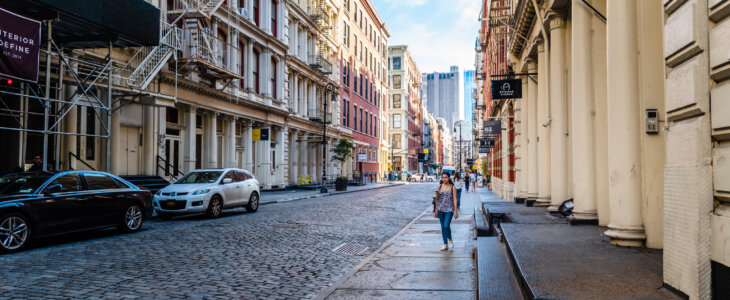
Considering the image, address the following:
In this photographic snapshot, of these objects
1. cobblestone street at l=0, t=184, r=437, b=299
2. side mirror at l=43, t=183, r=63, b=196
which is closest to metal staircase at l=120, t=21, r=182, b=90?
cobblestone street at l=0, t=184, r=437, b=299

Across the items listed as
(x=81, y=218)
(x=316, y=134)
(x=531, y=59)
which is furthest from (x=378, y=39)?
(x=81, y=218)

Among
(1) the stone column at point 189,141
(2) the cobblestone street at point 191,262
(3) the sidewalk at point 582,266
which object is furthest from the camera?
(1) the stone column at point 189,141

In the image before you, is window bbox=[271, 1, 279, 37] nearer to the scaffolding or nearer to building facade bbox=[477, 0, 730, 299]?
the scaffolding

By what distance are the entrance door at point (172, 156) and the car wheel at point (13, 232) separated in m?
13.6

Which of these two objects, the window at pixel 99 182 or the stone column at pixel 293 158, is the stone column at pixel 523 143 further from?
the stone column at pixel 293 158

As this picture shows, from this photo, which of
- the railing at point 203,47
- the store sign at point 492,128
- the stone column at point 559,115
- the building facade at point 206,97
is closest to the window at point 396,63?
the building facade at point 206,97

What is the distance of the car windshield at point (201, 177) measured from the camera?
16.9 m

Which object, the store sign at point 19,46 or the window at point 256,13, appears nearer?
the store sign at point 19,46

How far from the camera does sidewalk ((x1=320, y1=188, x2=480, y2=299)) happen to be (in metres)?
6.34

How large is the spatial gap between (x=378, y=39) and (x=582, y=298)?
213 feet

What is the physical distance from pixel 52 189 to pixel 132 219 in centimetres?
230

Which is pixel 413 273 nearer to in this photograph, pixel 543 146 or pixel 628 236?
pixel 628 236

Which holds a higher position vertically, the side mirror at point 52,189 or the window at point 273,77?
the window at point 273,77

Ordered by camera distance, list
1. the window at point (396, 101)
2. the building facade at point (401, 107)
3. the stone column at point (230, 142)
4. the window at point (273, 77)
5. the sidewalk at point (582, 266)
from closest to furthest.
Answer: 1. the sidewalk at point (582, 266)
2. the stone column at point (230, 142)
3. the window at point (273, 77)
4. the building facade at point (401, 107)
5. the window at point (396, 101)
